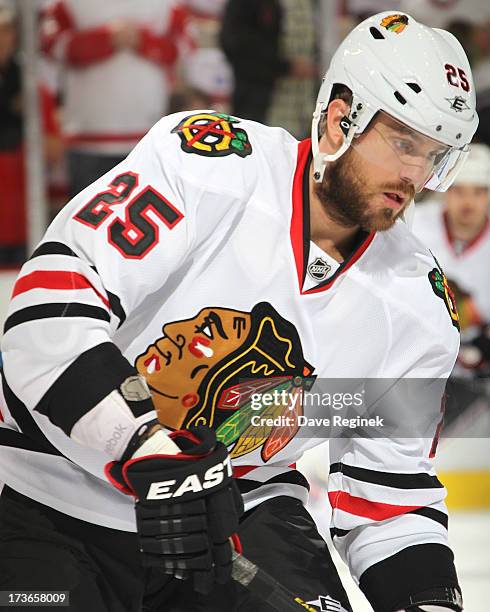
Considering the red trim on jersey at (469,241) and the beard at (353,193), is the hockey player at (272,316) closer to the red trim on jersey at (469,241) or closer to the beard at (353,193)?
the beard at (353,193)

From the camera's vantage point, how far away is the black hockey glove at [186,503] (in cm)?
141

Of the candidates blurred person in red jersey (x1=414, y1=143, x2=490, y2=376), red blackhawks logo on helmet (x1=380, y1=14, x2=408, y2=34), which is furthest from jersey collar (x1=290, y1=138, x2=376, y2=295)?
blurred person in red jersey (x1=414, y1=143, x2=490, y2=376)

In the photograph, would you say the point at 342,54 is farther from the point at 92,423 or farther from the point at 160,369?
the point at 92,423

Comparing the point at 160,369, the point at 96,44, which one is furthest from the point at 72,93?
the point at 160,369

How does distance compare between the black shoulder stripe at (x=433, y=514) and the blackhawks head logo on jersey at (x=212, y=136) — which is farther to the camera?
the black shoulder stripe at (x=433, y=514)

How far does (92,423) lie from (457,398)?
3.61ft

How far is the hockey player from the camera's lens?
1.63 m

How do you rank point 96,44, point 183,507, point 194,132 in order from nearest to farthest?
1. point 183,507
2. point 194,132
3. point 96,44

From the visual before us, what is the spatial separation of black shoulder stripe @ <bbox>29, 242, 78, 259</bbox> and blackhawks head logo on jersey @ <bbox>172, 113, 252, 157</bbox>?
24 cm

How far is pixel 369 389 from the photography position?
181 centimetres

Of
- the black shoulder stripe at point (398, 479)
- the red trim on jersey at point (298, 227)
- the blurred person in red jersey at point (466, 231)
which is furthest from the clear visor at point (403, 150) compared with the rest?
the blurred person in red jersey at point (466, 231)

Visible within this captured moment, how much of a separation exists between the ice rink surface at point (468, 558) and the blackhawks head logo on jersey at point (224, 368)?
2.51ft

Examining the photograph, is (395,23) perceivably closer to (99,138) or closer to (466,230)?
(99,138)

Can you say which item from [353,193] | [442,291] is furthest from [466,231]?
[353,193]
